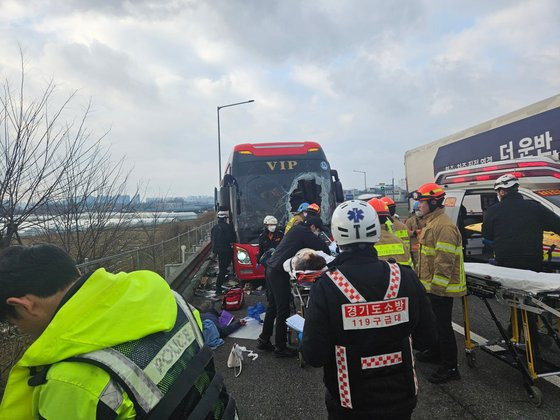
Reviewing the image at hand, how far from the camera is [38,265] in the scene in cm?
126

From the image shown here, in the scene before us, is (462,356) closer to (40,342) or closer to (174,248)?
(40,342)

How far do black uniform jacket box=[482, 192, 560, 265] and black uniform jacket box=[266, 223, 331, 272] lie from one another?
90.7 inches

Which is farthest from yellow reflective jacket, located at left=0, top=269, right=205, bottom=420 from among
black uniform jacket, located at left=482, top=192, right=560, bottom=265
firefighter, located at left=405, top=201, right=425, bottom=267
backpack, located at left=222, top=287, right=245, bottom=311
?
firefighter, located at left=405, top=201, right=425, bottom=267

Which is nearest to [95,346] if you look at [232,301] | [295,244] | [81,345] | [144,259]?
[81,345]

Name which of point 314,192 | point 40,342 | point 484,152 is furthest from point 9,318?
point 484,152

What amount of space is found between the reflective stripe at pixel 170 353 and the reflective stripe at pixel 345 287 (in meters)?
0.82

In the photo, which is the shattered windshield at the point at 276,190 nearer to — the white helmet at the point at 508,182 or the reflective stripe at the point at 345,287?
the white helmet at the point at 508,182

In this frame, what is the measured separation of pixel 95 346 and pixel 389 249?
12.1ft

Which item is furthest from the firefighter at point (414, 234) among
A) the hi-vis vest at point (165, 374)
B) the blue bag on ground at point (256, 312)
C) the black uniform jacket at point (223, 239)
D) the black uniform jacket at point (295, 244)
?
the hi-vis vest at point (165, 374)

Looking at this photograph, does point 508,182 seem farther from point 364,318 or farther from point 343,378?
point 343,378

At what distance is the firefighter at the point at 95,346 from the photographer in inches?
40.9

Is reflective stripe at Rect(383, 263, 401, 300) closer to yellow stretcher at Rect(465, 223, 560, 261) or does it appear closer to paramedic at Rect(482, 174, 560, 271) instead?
paramedic at Rect(482, 174, 560, 271)

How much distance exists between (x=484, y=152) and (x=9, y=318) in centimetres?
987

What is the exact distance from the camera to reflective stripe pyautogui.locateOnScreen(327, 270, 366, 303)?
1884 millimetres
